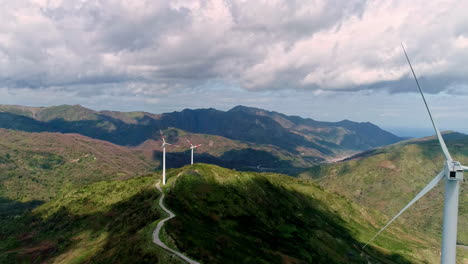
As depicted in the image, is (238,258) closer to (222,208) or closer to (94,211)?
(222,208)

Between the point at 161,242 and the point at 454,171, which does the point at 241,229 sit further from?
the point at 454,171

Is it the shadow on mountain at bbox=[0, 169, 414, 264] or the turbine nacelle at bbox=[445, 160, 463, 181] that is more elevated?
the turbine nacelle at bbox=[445, 160, 463, 181]

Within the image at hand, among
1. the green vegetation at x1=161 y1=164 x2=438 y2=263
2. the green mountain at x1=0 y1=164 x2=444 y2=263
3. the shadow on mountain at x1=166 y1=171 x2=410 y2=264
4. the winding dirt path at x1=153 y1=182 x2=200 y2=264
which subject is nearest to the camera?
the winding dirt path at x1=153 y1=182 x2=200 y2=264

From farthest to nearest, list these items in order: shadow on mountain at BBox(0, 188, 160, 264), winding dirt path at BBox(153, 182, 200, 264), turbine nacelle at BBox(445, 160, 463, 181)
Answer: shadow on mountain at BBox(0, 188, 160, 264) < winding dirt path at BBox(153, 182, 200, 264) < turbine nacelle at BBox(445, 160, 463, 181)

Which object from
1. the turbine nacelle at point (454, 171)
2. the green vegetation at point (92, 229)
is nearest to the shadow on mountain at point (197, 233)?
the green vegetation at point (92, 229)

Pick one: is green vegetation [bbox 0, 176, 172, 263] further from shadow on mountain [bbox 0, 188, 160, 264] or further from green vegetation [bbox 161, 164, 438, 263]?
green vegetation [bbox 161, 164, 438, 263]

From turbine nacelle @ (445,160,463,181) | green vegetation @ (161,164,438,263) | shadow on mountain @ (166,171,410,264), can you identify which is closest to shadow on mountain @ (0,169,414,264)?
shadow on mountain @ (166,171,410,264)
